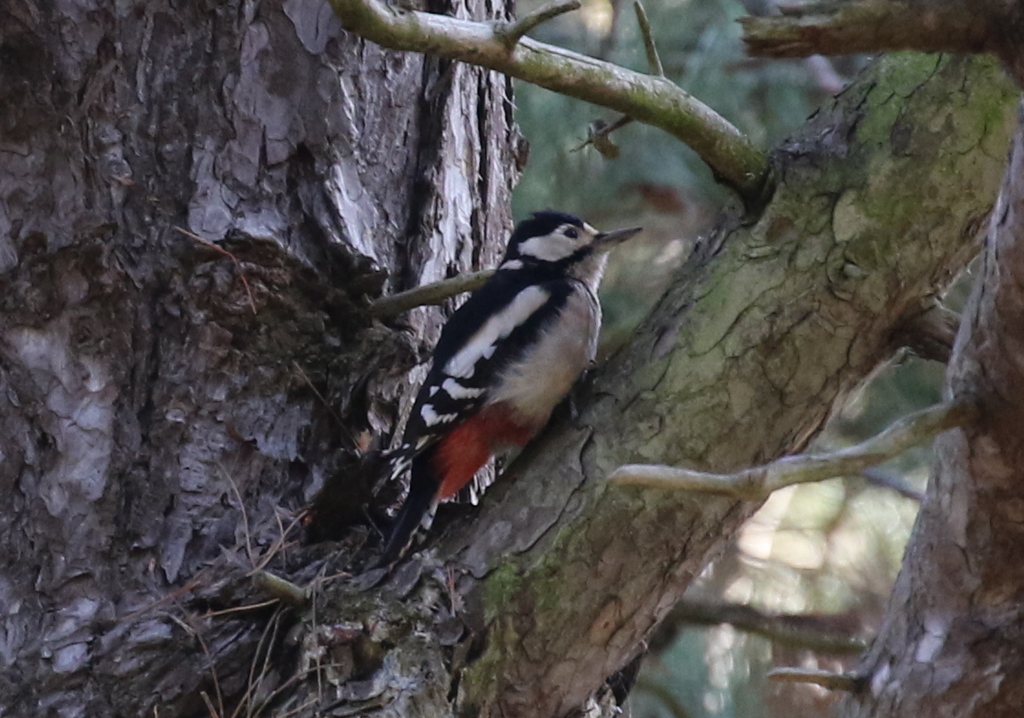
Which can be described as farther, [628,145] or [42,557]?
[628,145]

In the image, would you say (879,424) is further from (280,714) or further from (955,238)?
(280,714)

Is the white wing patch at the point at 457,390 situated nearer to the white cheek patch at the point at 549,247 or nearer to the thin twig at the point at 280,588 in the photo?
the white cheek patch at the point at 549,247

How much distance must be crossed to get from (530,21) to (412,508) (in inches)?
39.8

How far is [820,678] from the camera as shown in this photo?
5.71 feet

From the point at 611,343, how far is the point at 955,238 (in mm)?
1574

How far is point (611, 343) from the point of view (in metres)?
3.55

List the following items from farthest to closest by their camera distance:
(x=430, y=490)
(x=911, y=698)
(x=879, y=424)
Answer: (x=879, y=424), (x=430, y=490), (x=911, y=698)

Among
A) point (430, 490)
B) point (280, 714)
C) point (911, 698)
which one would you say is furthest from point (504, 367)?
point (911, 698)

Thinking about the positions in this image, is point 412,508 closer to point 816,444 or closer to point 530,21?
point 530,21

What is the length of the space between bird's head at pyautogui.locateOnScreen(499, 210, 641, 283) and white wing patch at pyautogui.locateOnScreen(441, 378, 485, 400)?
46cm

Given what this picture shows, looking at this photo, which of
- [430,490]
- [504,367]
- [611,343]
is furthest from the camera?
[611,343]

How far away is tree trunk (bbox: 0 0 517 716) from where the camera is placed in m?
2.13

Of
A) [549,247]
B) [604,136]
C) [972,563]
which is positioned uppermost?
[604,136]

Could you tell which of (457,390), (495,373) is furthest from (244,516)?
(495,373)
